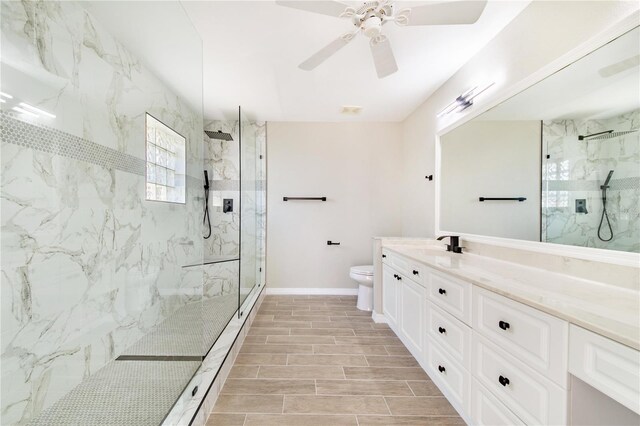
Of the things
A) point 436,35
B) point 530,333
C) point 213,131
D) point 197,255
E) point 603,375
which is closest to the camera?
point 603,375

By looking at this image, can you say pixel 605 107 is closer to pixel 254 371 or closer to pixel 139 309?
pixel 254 371

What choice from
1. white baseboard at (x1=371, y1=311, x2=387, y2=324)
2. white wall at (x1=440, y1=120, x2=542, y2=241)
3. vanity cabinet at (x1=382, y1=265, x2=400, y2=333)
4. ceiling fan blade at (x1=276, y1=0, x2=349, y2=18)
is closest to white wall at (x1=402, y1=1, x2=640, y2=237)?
white wall at (x1=440, y1=120, x2=542, y2=241)

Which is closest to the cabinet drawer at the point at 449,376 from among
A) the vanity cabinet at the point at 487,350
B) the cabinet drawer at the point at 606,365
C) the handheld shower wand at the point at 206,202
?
the vanity cabinet at the point at 487,350

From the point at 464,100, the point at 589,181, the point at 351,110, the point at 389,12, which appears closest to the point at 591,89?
the point at 589,181

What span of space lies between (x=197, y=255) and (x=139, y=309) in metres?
1.00

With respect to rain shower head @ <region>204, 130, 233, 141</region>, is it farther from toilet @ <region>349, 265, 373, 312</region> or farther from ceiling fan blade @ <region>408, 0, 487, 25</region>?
ceiling fan blade @ <region>408, 0, 487, 25</region>

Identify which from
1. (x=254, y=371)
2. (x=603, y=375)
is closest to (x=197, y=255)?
(x=254, y=371)

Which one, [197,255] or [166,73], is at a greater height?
[166,73]

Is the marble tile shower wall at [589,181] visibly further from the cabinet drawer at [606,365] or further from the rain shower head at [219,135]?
the rain shower head at [219,135]

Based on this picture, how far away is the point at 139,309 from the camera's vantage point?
6.59 feet

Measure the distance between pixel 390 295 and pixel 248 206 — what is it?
6.47 feet

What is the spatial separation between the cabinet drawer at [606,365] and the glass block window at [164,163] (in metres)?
2.69

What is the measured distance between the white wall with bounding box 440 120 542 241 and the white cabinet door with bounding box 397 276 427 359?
71 centimetres

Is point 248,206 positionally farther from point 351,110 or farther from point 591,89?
point 591,89
